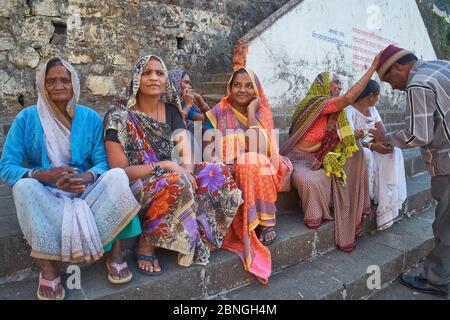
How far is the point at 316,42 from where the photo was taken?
214 inches

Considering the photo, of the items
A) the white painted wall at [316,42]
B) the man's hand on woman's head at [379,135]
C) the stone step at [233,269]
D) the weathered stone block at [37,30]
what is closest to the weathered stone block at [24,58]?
the weathered stone block at [37,30]

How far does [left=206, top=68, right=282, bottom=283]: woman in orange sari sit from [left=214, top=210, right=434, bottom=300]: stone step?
154 millimetres

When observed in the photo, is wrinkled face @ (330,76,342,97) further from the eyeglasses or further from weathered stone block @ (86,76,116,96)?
weathered stone block @ (86,76,116,96)

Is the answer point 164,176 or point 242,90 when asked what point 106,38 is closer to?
point 242,90

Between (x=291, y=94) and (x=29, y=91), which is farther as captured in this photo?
(x=291, y=94)

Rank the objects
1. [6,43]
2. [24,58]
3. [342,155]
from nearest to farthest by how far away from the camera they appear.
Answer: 1. [342,155]
2. [6,43]
3. [24,58]

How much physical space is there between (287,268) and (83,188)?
5.12 ft

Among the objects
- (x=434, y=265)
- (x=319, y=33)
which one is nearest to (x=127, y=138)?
(x=434, y=265)

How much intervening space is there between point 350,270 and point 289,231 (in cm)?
52

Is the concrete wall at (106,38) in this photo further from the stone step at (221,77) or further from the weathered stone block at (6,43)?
the stone step at (221,77)

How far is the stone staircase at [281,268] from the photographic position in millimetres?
1866

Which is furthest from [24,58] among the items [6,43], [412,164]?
[412,164]

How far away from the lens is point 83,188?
1.88 m
